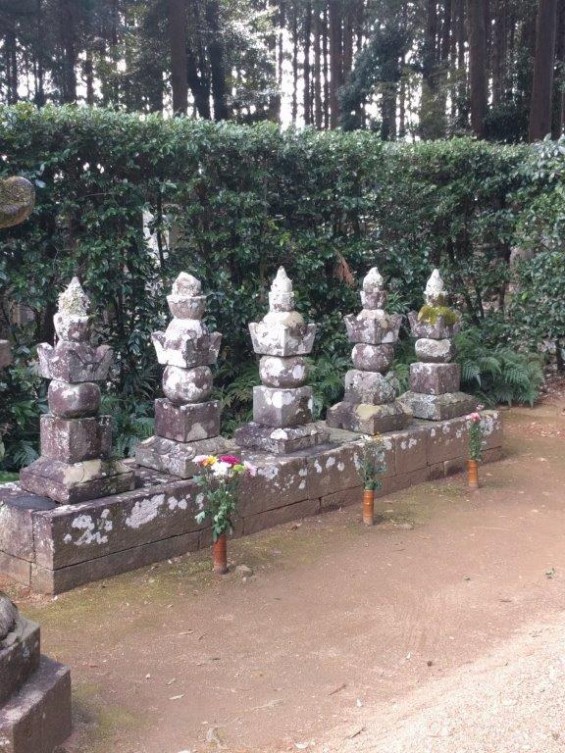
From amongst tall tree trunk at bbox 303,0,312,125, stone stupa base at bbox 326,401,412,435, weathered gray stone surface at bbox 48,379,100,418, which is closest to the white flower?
weathered gray stone surface at bbox 48,379,100,418

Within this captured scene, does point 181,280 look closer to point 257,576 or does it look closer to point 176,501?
point 176,501

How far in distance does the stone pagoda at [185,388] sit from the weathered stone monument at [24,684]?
7.51ft

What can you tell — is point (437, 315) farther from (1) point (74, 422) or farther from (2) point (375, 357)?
(1) point (74, 422)

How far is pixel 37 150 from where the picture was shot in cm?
723

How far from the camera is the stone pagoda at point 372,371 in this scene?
6.77 meters

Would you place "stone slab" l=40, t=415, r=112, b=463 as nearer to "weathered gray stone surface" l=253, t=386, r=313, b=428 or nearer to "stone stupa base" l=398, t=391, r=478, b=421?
"weathered gray stone surface" l=253, t=386, r=313, b=428

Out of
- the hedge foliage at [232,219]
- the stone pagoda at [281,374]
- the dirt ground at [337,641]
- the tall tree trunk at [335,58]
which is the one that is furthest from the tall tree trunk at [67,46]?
the dirt ground at [337,641]

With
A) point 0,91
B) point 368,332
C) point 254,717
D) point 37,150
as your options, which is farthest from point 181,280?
point 0,91

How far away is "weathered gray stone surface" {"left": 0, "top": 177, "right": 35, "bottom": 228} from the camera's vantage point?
10.5 ft

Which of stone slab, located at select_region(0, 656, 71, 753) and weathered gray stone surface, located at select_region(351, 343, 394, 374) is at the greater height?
weathered gray stone surface, located at select_region(351, 343, 394, 374)

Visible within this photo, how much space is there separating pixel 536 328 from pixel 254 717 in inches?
343

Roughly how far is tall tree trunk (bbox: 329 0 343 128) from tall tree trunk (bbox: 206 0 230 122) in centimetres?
400

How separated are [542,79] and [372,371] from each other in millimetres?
10421

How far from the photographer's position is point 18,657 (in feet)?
9.59
